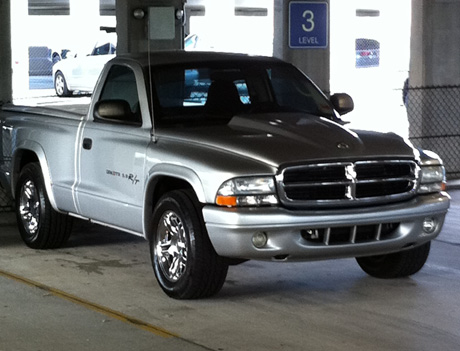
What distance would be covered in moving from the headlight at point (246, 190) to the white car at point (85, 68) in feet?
76.4

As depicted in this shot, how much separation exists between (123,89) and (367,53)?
37.7 m

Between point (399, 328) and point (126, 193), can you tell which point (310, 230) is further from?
point (126, 193)

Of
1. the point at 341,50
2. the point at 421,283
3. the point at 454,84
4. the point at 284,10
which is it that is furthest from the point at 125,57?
the point at 341,50

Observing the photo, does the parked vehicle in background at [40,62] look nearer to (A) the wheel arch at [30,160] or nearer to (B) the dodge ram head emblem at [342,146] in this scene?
(A) the wheel arch at [30,160]

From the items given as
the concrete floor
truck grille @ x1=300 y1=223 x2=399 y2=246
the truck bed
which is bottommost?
the concrete floor

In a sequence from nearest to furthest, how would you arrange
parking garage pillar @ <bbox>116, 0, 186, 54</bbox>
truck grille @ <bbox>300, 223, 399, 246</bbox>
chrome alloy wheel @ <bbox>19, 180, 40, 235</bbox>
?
truck grille @ <bbox>300, 223, 399, 246</bbox>, chrome alloy wheel @ <bbox>19, 180, 40, 235</bbox>, parking garage pillar @ <bbox>116, 0, 186, 54</bbox>

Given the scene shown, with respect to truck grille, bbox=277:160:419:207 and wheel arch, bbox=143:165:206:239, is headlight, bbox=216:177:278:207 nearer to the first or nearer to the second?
truck grille, bbox=277:160:419:207

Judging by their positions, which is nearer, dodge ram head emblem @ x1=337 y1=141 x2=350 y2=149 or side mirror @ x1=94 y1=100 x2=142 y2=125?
dodge ram head emblem @ x1=337 y1=141 x2=350 y2=149

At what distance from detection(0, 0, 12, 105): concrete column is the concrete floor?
396 cm

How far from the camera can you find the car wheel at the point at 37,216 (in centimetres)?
1048

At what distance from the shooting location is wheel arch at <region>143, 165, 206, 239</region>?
8.15 metres

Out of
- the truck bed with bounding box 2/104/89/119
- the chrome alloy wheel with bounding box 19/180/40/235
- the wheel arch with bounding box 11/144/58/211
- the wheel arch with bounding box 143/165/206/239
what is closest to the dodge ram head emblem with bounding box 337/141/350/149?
the wheel arch with bounding box 143/165/206/239

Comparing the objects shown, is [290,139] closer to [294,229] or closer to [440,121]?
[294,229]

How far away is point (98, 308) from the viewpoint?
819cm
